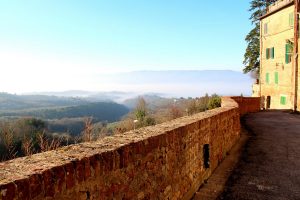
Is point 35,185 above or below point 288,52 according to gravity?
below

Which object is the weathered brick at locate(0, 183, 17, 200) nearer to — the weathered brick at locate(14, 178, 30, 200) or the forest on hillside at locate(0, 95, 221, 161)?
the weathered brick at locate(14, 178, 30, 200)

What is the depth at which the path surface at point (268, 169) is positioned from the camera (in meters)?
7.26

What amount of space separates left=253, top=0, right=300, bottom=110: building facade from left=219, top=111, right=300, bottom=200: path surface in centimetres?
1509

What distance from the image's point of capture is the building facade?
28.2 m

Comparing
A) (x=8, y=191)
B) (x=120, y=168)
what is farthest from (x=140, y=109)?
(x=8, y=191)

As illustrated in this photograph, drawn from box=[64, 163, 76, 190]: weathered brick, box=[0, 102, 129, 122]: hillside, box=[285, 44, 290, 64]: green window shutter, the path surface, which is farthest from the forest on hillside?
box=[285, 44, 290, 64]: green window shutter

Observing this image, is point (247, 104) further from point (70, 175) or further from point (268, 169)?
point (70, 175)

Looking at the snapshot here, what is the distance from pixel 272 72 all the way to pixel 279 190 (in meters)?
27.1

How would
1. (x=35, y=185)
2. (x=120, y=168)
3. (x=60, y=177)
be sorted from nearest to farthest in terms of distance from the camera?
1. (x=35, y=185)
2. (x=60, y=177)
3. (x=120, y=168)

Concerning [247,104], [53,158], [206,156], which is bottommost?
[206,156]

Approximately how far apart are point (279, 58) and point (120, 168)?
30.3 m

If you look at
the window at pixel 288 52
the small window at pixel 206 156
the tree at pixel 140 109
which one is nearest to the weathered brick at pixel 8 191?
the small window at pixel 206 156

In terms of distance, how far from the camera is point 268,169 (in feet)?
30.1

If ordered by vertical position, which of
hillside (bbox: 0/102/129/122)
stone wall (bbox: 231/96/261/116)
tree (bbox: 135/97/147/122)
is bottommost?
hillside (bbox: 0/102/129/122)
